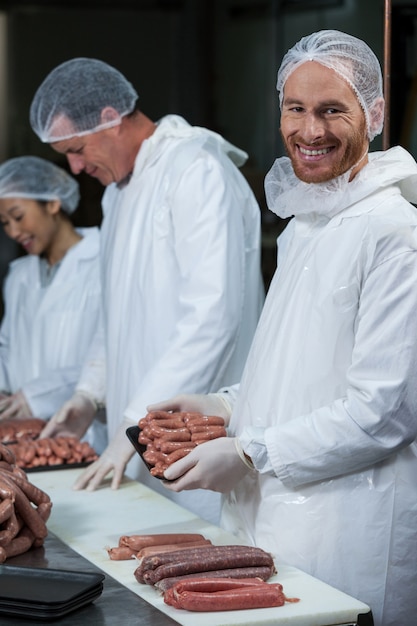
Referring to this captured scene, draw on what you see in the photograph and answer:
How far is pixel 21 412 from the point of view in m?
4.79

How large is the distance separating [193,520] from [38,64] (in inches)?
171

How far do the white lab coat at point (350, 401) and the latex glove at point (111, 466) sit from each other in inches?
26.9

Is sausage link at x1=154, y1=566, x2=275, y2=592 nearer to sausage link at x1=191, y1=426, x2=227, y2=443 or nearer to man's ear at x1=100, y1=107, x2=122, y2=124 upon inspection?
sausage link at x1=191, y1=426, x2=227, y2=443

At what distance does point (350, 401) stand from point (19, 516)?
84 centimetres

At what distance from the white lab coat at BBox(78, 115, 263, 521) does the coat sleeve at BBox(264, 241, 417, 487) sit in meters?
1.01

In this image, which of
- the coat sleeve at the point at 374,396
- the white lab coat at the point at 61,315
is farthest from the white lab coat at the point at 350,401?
the white lab coat at the point at 61,315

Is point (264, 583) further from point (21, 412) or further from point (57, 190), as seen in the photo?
point (57, 190)

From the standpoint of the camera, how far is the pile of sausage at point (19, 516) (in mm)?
2604

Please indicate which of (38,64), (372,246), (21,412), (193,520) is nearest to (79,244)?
(21,412)

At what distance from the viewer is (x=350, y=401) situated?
8.21ft

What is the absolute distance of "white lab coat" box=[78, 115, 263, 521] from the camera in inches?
141

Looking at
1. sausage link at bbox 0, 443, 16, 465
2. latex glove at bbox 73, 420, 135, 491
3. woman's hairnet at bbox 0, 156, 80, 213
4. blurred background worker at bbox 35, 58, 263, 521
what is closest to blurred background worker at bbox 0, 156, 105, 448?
woman's hairnet at bbox 0, 156, 80, 213

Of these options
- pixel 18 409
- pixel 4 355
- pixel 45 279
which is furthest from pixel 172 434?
pixel 4 355

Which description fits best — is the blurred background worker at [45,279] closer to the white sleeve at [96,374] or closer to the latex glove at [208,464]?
the white sleeve at [96,374]
